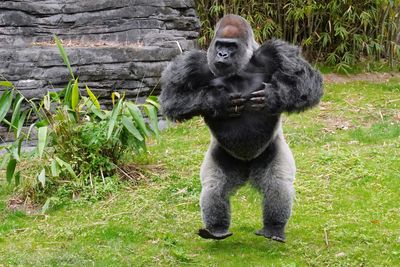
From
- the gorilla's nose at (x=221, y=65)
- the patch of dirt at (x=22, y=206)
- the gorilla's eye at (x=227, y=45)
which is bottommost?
the patch of dirt at (x=22, y=206)

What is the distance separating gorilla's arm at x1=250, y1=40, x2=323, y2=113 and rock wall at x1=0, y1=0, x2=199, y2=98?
323 cm

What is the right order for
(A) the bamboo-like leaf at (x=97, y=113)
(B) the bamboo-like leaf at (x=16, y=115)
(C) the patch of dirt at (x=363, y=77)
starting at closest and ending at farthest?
(B) the bamboo-like leaf at (x=16, y=115) → (A) the bamboo-like leaf at (x=97, y=113) → (C) the patch of dirt at (x=363, y=77)

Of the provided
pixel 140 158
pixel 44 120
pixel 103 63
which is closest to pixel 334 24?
pixel 103 63

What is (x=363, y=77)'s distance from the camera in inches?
371

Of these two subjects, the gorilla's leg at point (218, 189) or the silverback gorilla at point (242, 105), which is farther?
the gorilla's leg at point (218, 189)

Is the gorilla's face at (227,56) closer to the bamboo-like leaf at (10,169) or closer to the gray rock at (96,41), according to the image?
the bamboo-like leaf at (10,169)

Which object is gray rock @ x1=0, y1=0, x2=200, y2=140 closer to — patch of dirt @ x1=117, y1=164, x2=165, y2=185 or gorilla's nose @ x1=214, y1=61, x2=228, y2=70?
patch of dirt @ x1=117, y1=164, x2=165, y2=185

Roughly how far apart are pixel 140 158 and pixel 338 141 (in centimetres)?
204

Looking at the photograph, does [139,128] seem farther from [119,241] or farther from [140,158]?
[119,241]

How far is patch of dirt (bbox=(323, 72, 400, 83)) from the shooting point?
931 centimetres

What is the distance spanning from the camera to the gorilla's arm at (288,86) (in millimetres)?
3857

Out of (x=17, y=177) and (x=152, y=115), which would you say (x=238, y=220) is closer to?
(x=152, y=115)

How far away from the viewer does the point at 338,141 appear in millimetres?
6969

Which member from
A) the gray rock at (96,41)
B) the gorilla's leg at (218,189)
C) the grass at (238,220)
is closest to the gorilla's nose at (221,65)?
the gorilla's leg at (218,189)
